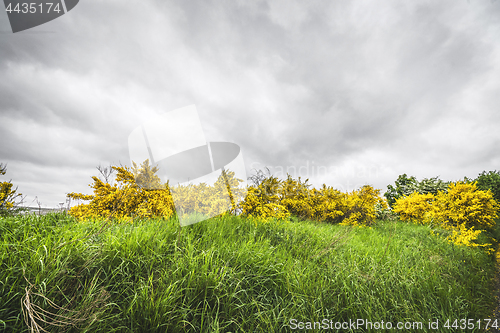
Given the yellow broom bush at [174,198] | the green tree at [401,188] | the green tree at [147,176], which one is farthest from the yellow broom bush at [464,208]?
the green tree at [401,188]

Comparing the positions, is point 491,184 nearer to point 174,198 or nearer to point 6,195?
point 174,198

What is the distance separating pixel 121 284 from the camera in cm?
184

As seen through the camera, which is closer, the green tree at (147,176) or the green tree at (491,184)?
the green tree at (147,176)

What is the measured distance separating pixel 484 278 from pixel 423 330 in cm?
316

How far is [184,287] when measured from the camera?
1.95 metres

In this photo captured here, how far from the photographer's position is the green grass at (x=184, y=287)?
154 centimetres

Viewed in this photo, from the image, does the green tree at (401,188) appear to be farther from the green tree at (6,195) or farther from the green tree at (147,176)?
the green tree at (6,195)

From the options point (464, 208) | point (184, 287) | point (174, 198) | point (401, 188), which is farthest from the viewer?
point (401, 188)

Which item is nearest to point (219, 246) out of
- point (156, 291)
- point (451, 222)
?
point (156, 291)

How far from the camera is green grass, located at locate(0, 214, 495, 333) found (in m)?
1.54

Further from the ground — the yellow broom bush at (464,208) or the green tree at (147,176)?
the green tree at (147,176)

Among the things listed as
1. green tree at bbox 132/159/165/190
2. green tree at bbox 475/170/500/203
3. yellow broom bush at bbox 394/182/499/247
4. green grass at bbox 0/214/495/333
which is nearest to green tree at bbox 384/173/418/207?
green tree at bbox 475/170/500/203

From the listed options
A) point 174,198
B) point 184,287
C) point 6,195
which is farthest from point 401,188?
point 6,195

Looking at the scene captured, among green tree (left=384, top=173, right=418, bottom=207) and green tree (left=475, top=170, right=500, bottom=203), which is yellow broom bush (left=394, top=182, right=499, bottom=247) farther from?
green tree (left=475, top=170, right=500, bottom=203)
